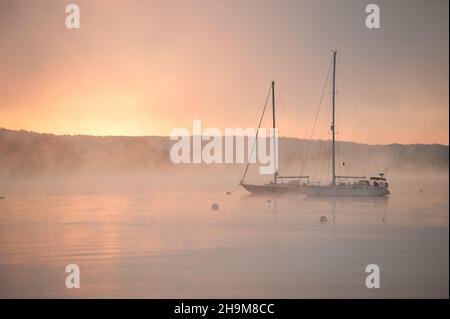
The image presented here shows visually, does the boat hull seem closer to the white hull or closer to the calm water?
the white hull

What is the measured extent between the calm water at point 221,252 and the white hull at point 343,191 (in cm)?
1377

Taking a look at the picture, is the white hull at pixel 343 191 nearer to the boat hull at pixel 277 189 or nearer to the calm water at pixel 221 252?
the boat hull at pixel 277 189

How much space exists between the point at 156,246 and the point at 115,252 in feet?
6.83

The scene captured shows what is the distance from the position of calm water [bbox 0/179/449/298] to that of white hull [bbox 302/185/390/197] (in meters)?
13.8

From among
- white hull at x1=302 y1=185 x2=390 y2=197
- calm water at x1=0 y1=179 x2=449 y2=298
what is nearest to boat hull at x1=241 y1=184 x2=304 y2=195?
white hull at x1=302 y1=185 x2=390 y2=197

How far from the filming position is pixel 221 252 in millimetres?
21375

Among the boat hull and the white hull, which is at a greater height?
the boat hull

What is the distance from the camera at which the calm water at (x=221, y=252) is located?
16.5m

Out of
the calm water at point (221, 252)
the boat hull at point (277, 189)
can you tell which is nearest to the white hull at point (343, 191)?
the boat hull at point (277, 189)

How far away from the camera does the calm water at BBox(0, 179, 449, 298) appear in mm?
16453

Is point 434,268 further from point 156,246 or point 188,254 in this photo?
point 156,246

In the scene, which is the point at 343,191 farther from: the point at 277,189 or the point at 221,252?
the point at 221,252

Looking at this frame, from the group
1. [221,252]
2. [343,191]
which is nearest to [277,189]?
[343,191]
